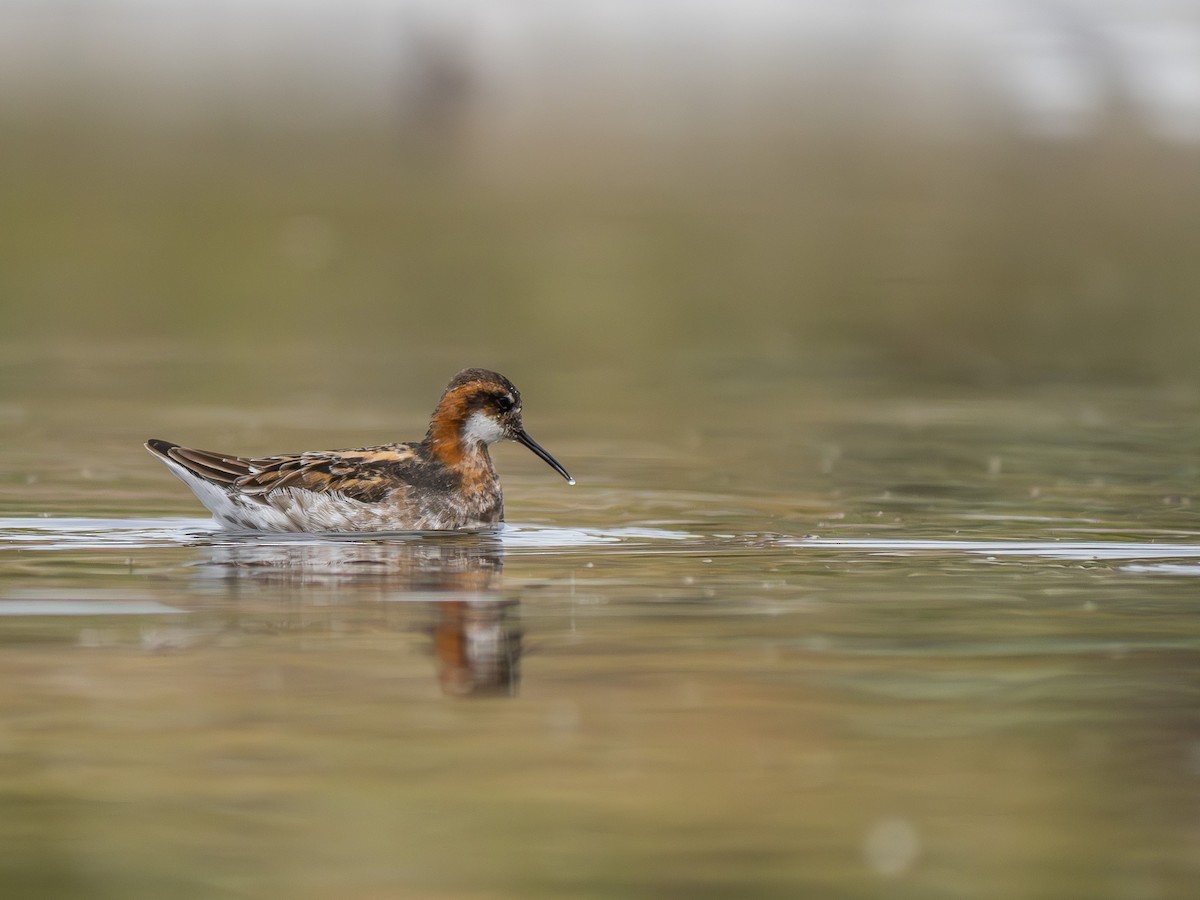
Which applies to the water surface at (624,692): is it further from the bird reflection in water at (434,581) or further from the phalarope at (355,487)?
the phalarope at (355,487)

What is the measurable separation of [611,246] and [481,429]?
17341mm

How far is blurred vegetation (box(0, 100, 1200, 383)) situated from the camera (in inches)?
930

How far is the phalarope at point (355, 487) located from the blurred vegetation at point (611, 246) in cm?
840

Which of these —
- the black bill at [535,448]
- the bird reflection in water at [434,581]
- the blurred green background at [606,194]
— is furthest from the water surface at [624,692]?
the blurred green background at [606,194]

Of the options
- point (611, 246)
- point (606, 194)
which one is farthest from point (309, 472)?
point (606, 194)

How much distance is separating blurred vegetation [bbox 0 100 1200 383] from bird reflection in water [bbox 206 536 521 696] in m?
9.54

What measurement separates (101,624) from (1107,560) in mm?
4667

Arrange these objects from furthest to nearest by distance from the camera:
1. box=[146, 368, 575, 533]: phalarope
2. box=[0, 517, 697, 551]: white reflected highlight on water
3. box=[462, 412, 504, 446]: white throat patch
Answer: box=[462, 412, 504, 446]: white throat patch, box=[146, 368, 575, 533]: phalarope, box=[0, 517, 697, 551]: white reflected highlight on water

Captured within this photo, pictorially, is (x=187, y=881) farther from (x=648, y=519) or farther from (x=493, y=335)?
(x=493, y=335)

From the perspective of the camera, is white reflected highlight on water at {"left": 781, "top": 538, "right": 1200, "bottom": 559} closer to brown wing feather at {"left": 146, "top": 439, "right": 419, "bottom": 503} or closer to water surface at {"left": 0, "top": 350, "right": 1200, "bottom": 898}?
water surface at {"left": 0, "top": 350, "right": 1200, "bottom": 898}

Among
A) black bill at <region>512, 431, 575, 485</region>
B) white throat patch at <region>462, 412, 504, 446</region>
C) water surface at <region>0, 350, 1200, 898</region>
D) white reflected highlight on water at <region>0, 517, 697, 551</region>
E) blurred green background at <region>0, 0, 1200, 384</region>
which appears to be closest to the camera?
water surface at <region>0, 350, 1200, 898</region>

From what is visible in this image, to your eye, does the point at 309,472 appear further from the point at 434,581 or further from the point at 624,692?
the point at 624,692

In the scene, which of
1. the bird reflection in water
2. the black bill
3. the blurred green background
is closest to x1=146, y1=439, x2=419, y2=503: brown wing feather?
the bird reflection in water

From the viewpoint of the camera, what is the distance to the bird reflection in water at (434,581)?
30.1 ft
